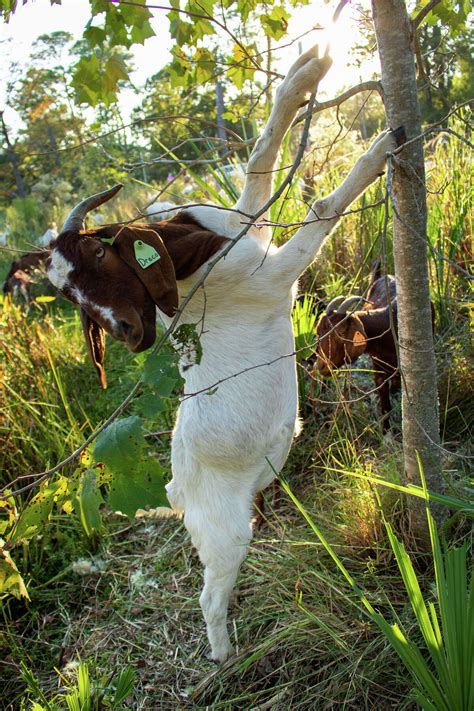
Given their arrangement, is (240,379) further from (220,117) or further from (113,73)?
(220,117)

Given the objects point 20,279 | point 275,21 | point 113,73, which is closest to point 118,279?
point 113,73

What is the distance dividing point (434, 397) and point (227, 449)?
2.42 ft

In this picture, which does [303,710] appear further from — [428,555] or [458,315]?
[458,315]

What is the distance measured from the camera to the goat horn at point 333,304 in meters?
3.17

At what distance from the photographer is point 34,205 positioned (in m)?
14.6

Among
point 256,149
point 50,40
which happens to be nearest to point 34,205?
point 50,40

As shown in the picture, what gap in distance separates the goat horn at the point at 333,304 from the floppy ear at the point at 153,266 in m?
1.46

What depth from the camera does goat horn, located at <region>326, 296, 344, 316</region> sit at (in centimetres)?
317

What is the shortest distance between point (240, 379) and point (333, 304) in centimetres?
119

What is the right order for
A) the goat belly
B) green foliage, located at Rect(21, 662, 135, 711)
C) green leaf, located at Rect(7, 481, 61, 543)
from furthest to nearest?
the goat belly, green foliage, located at Rect(21, 662, 135, 711), green leaf, located at Rect(7, 481, 61, 543)

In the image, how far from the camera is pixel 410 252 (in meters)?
1.92

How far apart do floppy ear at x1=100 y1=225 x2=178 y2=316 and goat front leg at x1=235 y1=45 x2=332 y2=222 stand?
1.40ft

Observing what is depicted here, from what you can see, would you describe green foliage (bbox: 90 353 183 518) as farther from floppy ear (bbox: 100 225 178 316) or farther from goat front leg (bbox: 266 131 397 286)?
goat front leg (bbox: 266 131 397 286)

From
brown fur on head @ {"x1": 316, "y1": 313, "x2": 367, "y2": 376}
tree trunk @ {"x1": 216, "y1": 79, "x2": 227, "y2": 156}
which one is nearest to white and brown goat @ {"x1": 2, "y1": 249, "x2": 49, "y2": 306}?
tree trunk @ {"x1": 216, "y1": 79, "x2": 227, "y2": 156}
